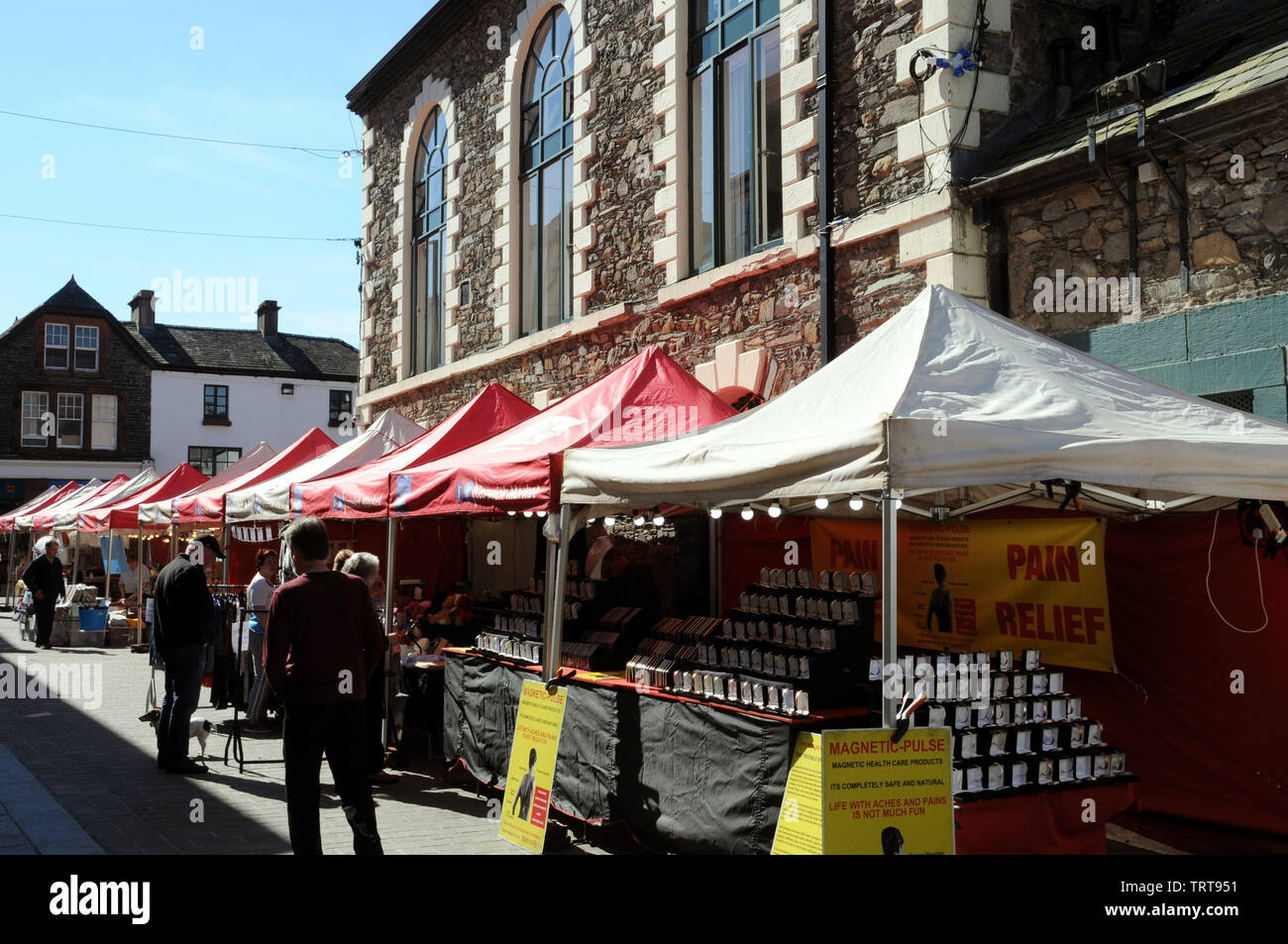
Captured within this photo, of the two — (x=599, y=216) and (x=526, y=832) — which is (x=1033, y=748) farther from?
(x=599, y=216)

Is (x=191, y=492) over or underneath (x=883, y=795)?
over

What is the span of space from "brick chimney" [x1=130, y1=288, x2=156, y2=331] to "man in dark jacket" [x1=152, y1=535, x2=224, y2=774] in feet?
145

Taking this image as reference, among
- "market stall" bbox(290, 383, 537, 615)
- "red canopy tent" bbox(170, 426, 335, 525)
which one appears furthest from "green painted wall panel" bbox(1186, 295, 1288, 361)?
"red canopy tent" bbox(170, 426, 335, 525)

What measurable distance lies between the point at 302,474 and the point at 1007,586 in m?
7.25

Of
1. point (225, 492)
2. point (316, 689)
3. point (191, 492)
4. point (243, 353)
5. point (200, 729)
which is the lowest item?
point (200, 729)

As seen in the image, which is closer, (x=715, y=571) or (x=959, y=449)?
(x=959, y=449)

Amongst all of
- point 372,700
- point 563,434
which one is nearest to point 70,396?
point 372,700

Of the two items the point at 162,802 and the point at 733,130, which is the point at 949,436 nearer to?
the point at 162,802

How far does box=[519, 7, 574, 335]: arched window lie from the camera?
14.3m

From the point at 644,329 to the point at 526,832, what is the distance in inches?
269

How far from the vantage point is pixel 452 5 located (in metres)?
16.5

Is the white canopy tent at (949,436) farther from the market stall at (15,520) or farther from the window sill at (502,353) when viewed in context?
the market stall at (15,520)

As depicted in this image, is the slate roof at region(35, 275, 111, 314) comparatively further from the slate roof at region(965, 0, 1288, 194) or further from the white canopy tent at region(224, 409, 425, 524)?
the slate roof at region(965, 0, 1288, 194)

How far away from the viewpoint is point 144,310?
4916cm
